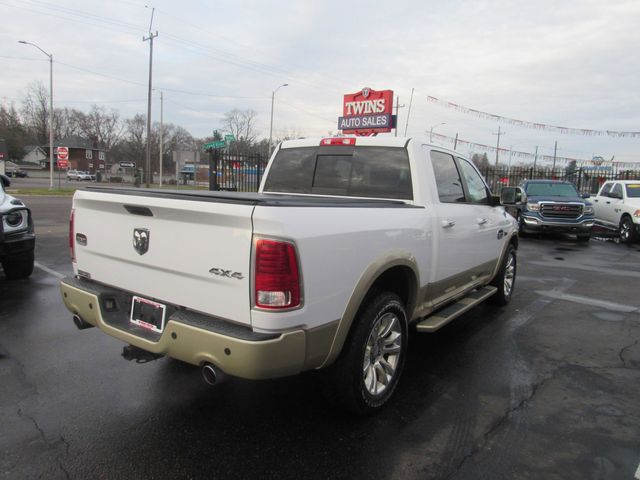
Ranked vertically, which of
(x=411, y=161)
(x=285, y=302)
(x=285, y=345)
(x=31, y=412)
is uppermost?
(x=411, y=161)

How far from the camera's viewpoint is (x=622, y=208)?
1380 centimetres

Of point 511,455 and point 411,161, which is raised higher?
point 411,161

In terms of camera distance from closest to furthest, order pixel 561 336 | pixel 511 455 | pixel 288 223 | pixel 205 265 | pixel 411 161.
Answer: pixel 288 223, pixel 205 265, pixel 511 455, pixel 411 161, pixel 561 336

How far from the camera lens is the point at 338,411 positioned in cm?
307

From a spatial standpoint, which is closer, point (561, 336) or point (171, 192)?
point (171, 192)

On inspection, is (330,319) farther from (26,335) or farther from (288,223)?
(26,335)

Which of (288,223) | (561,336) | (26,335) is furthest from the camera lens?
(561,336)

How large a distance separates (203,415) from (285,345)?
1.15 meters

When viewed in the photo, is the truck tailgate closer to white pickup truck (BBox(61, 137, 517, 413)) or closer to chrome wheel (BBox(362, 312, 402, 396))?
white pickup truck (BBox(61, 137, 517, 413))

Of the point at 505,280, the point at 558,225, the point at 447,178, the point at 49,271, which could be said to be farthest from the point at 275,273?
the point at 558,225

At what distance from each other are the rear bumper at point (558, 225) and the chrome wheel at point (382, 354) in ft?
38.6

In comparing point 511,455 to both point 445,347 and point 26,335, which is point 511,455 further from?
point 26,335

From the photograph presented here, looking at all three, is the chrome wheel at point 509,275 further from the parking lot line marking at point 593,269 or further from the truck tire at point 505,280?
the parking lot line marking at point 593,269

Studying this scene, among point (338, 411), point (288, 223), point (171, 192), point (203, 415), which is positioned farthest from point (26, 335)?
point (288, 223)
